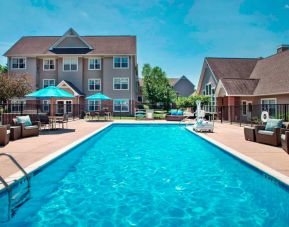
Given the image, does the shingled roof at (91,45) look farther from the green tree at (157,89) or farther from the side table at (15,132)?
the side table at (15,132)

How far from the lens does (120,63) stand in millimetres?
33625

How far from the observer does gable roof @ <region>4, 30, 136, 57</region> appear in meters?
33.3

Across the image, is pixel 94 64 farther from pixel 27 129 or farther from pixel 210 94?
pixel 27 129

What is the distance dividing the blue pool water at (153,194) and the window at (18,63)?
30.3 m

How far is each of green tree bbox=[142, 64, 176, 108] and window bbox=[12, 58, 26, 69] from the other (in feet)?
68.6

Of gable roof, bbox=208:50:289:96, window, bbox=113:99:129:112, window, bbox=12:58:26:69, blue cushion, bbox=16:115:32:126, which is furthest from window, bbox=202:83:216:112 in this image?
window, bbox=12:58:26:69

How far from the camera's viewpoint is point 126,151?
10.0m

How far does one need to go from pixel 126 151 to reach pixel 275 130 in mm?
6056

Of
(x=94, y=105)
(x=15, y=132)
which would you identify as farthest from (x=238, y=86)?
(x=15, y=132)

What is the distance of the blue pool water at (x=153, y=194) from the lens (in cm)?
427

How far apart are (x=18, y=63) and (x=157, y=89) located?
23092 millimetres

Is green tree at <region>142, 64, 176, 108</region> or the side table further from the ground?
green tree at <region>142, 64, 176, 108</region>

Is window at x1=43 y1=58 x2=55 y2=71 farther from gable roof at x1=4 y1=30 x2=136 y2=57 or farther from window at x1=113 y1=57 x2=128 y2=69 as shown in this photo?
window at x1=113 y1=57 x2=128 y2=69

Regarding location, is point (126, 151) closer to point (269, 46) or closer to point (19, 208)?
point (19, 208)
